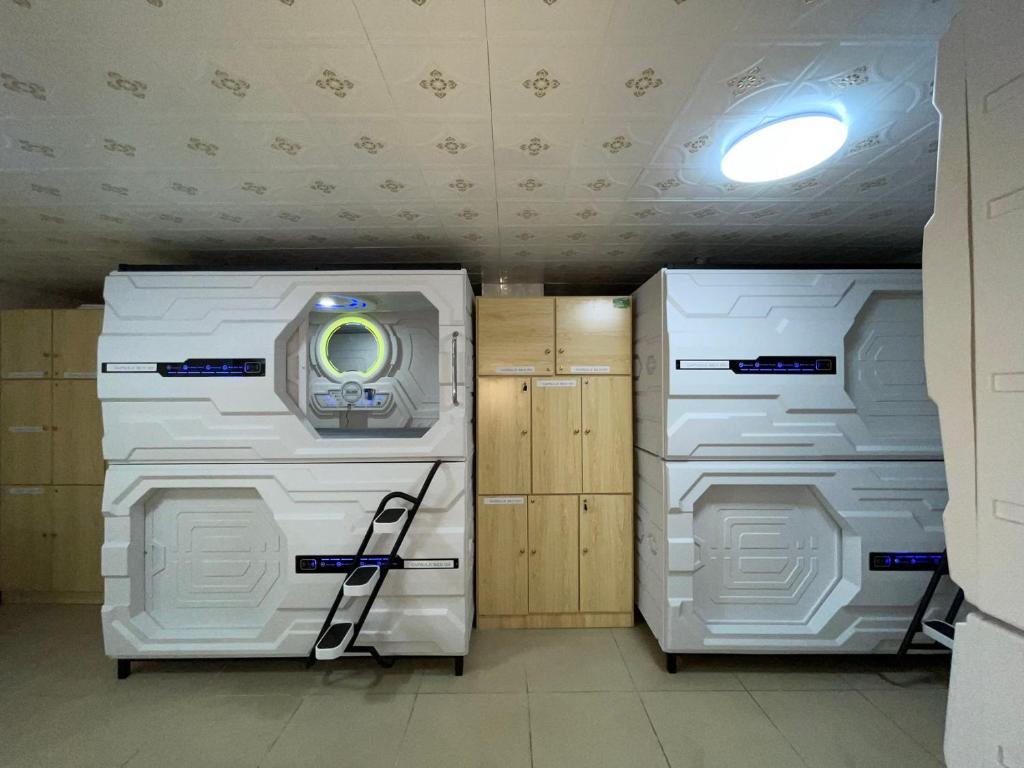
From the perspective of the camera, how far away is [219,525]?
2.21m

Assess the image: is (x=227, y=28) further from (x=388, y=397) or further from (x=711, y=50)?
(x=388, y=397)

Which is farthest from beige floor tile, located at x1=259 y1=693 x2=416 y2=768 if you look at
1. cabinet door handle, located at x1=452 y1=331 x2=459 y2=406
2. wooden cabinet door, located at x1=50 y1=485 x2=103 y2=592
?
wooden cabinet door, located at x1=50 y1=485 x2=103 y2=592

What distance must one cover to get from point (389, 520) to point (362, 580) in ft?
1.10

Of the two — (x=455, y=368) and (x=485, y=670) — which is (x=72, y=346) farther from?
(x=485, y=670)

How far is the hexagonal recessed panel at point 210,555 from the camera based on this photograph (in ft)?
7.14

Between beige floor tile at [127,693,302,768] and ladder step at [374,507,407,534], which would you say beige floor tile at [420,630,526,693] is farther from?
ladder step at [374,507,407,534]

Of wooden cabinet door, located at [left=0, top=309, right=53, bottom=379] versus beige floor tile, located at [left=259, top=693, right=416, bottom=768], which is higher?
wooden cabinet door, located at [left=0, top=309, right=53, bottom=379]

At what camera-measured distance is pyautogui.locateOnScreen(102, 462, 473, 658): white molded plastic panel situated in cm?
210

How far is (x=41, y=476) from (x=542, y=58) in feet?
15.0

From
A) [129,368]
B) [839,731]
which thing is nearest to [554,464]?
[839,731]

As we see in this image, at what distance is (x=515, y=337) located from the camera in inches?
104

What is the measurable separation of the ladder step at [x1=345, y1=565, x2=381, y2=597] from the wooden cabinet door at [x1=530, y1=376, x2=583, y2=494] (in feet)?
3.83

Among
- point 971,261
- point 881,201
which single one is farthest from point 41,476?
point 881,201

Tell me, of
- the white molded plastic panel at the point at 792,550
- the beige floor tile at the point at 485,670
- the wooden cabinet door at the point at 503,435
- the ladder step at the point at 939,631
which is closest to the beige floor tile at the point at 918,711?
the white molded plastic panel at the point at 792,550
